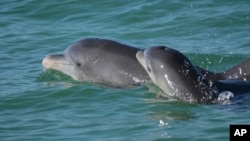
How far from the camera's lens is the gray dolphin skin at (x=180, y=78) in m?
12.6

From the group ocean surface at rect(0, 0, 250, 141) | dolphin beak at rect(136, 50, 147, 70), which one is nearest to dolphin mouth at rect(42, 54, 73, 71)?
ocean surface at rect(0, 0, 250, 141)

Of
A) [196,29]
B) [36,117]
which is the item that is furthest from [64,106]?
[196,29]

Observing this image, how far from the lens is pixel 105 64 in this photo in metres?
14.2

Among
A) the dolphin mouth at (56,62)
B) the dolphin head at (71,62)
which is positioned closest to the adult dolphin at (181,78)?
the dolphin head at (71,62)

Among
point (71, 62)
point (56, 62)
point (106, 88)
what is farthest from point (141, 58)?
point (56, 62)

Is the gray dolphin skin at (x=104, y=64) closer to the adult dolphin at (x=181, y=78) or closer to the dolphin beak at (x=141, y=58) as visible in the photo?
the dolphin beak at (x=141, y=58)

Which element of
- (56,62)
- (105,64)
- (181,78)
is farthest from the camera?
(56,62)

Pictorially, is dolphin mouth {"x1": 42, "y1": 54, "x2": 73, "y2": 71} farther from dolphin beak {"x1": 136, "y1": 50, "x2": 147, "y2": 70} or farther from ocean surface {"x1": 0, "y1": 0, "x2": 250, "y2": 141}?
dolphin beak {"x1": 136, "y1": 50, "x2": 147, "y2": 70}

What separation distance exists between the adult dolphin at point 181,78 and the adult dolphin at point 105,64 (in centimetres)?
110

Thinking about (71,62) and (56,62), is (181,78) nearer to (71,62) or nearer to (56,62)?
(71,62)

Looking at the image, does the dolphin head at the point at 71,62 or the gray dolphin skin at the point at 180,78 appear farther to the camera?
the dolphin head at the point at 71,62

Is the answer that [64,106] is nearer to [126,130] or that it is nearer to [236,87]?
[126,130]

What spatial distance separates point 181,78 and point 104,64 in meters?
2.13

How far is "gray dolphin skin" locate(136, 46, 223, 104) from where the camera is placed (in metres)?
12.6
